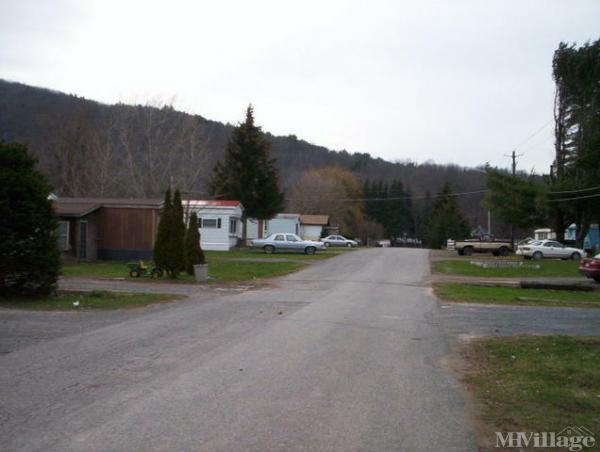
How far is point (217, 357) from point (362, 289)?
12.8m

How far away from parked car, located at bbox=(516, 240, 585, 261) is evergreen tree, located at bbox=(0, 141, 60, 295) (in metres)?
33.9

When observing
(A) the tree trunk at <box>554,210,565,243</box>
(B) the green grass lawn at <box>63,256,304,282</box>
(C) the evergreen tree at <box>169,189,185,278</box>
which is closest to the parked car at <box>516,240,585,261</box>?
(A) the tree trunk at <box>554,210,565,243</box>

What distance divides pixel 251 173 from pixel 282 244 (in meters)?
8.08

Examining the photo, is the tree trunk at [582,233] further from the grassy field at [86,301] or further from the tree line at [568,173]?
the grassy field at [86,301]

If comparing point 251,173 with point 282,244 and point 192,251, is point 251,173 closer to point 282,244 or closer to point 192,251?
point 282,244

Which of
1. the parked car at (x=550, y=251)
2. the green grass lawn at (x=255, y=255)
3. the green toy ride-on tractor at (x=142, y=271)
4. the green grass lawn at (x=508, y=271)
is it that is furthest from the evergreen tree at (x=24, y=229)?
the parked car at (x=550, y=251)

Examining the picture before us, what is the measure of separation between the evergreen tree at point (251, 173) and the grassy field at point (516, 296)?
2813 centimetres

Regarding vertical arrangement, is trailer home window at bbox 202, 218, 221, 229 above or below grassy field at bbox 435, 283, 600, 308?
above

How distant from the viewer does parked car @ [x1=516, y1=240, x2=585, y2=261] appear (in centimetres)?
4159

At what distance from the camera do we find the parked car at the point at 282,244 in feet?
147

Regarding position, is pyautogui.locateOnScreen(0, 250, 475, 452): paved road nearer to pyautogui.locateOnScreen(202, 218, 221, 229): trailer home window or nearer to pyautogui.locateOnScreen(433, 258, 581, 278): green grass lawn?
pyautogui.locateOnScreen(433, 258, 581, 278): green grass lawn

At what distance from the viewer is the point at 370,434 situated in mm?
5574

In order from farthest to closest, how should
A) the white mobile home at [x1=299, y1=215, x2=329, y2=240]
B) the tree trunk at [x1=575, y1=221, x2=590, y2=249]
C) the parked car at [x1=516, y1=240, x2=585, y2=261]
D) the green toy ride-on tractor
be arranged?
1. the white mobile home at [x1=299, y1=215, x2=329, y2=240]
2. the tree trunk at [x1=575, y1=221, x2=590, y2=249]
3. the parked car at [x1=516, y1=240, x2=585, y2=261]
4. the green toy ride-on tractor
